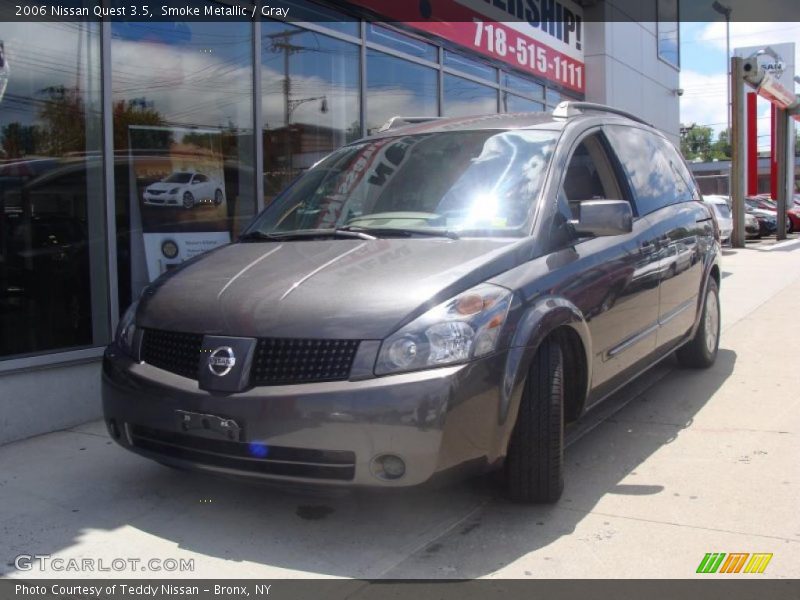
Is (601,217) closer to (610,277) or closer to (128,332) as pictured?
(610,277)

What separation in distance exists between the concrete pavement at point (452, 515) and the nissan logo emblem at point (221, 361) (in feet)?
1.69

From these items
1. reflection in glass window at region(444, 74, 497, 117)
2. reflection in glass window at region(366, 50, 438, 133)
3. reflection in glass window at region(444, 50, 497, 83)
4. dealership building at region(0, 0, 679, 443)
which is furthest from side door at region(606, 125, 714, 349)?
reflection in glass window at region(444, 50, 497, 83)

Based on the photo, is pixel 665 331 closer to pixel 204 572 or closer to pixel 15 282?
pixel 204 572

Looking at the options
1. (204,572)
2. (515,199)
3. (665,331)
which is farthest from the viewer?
(665,331)

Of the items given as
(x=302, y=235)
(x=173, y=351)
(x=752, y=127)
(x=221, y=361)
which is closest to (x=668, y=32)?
(x=752, y=127)

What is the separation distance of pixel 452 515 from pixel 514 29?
10346 mm

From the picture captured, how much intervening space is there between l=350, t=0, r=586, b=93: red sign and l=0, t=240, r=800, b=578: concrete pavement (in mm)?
5898

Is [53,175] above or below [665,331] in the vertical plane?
above

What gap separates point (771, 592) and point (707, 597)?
252 mm

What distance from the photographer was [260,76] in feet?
25.0

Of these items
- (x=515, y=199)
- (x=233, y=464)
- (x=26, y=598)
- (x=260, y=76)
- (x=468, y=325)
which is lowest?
(x=26, y=598)

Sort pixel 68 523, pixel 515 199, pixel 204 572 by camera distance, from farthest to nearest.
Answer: pixel 515 199, pixel 68 523, pixel 204 572

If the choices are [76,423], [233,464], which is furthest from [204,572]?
[76,423]

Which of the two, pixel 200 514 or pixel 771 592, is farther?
pixel 200 514
